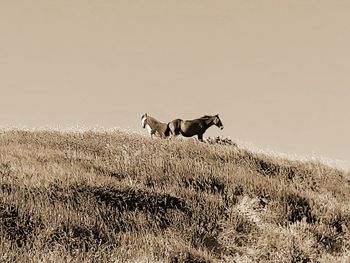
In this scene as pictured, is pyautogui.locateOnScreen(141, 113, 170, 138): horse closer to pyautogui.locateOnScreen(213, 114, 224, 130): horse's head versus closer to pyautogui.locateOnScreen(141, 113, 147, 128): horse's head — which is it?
pyautogui.locateOnScreen(141, 113, 147, 128): horse's head

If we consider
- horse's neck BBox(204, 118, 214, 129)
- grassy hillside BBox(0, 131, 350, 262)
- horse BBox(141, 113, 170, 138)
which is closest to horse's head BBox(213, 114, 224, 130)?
horse's neck BBox(204, 118, 214, 129)

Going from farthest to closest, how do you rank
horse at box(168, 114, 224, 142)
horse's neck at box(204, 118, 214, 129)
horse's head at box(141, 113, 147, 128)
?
horse's head at box(141, 113, 147, 128) → horse's neck at box(204, 118, 214, 129) → horse at box(168, 114, 224, 142)

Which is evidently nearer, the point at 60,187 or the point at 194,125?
the point at 60,187

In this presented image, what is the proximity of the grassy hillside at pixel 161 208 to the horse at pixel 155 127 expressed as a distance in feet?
14.3

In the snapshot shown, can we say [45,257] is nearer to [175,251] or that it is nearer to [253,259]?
[175,251]

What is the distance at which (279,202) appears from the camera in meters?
11.2

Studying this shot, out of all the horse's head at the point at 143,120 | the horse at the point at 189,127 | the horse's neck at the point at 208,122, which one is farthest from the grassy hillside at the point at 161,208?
the horse's head at the point at 143,120

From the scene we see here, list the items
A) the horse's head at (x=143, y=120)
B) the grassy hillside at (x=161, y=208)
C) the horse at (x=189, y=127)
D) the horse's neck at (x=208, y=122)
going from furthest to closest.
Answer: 1. the horse's head at (x=143, y=120)
2. the horse's neck at (x=208, y=122)
3. the horse at (x=189, y=127)
4. the grassy hillside at (x=161, y=208)

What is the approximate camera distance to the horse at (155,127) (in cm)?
1812

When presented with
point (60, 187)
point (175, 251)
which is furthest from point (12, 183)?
point (175, 251)

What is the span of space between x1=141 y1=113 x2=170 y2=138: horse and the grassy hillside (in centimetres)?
437

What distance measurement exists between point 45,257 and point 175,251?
1865 mm

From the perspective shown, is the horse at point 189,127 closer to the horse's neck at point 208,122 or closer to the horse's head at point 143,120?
the horse's neck at point 208,122

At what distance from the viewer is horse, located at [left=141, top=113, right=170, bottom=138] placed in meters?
18.1
